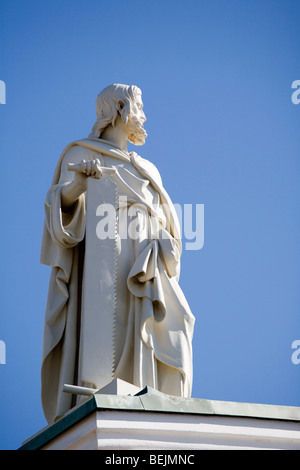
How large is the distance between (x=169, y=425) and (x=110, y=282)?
7.37 ft

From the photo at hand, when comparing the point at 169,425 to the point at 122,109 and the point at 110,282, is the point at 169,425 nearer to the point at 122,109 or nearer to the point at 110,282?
the point at 110,282

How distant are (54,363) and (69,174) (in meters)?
1.93

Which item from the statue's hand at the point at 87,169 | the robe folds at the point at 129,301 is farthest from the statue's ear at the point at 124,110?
the statue's hand at the point at 87,169

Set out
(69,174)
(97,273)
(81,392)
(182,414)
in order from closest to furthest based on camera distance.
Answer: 1. (182,414)
2. (81,392)
3. (97,273)
4. (69,174)

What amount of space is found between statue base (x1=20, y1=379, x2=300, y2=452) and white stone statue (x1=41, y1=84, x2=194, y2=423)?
1.47 m

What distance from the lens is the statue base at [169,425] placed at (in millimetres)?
8375

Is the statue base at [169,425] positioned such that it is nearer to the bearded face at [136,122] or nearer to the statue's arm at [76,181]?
the statue's arm at [76,181]

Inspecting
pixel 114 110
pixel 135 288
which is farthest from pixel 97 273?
pixel 114 110

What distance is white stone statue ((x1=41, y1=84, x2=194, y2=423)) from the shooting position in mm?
10469

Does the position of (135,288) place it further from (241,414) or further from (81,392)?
(241,414)

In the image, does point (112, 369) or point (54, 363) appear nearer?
point (112, 369)

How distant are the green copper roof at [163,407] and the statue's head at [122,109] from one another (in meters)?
4.00

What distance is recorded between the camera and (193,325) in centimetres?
1116

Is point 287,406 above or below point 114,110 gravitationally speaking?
below
